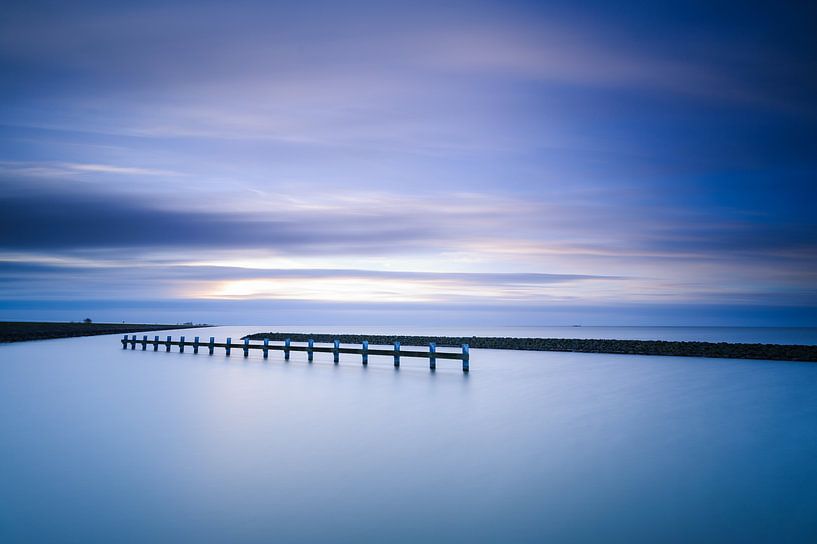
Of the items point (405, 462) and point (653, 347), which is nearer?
point (405, 462)

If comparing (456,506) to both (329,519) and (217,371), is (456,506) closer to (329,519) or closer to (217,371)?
(329,519)

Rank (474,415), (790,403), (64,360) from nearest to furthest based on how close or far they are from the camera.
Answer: (474,415) < (790,403) < (64,360)

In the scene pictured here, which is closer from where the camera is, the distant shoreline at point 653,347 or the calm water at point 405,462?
the calm water at point 405,462

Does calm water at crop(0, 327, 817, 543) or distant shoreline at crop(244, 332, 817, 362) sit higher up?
distant shoreline at crop(244, 332, 817, 362)

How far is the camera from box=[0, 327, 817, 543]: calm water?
286 inches

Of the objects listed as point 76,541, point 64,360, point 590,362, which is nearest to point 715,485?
point 76,541

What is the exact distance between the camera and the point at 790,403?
18.3m

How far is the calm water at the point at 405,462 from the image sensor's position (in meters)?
7.27

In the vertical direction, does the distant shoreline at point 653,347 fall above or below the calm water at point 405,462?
above

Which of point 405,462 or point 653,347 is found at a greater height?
point 653,347

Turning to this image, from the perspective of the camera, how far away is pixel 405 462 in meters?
10.6

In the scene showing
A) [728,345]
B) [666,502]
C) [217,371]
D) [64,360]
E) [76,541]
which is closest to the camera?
[76,541]

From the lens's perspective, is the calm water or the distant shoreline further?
the distant shoreline

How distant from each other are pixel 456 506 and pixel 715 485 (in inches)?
158
